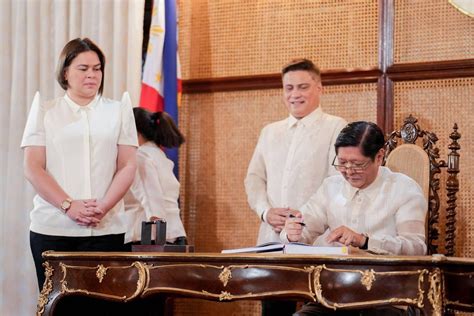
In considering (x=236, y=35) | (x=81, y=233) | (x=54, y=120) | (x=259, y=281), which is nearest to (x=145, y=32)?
(x=236, y=35)

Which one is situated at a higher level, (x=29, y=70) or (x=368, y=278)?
(x=29, y=70)

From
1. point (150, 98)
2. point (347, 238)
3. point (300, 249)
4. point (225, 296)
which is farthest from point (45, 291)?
point (150, 98)

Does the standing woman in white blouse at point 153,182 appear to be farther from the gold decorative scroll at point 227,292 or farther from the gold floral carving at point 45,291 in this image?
the gold decorative scroll at point 227,292

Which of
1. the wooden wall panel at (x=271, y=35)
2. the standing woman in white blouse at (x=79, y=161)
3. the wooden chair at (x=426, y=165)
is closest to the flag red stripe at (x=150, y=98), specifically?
the wooden wall panel at (x=271, y=35)

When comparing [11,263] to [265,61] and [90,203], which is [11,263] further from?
[265,61]

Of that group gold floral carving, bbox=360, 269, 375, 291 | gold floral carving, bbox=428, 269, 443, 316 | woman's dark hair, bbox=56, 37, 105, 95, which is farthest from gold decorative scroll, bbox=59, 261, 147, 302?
woman's dark hair, bbox=56, 37, 105, 95

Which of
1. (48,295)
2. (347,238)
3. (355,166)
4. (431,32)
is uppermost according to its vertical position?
(431,32)

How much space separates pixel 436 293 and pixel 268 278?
56cm

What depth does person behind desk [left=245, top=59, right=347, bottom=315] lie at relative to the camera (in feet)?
13.8

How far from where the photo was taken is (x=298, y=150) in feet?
14.0

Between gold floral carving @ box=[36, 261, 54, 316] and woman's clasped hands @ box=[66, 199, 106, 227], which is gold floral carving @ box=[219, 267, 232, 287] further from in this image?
woman's clasped hands @ box=[66, 199, 106, 227]

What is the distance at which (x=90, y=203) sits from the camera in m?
3.72

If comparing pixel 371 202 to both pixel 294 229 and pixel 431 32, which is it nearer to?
pixel 294 229

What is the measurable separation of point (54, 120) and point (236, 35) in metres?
1.69
